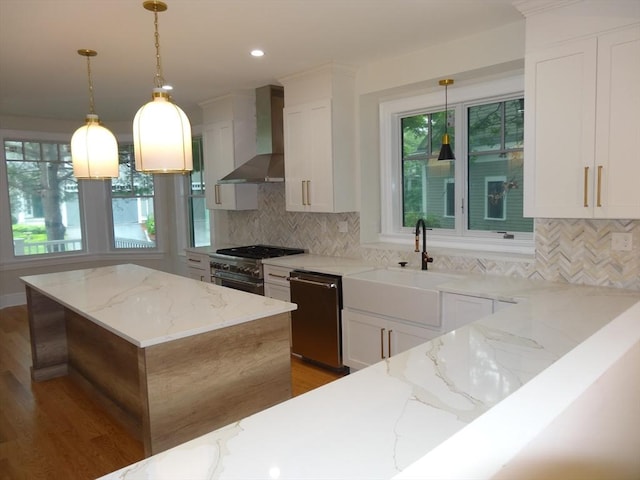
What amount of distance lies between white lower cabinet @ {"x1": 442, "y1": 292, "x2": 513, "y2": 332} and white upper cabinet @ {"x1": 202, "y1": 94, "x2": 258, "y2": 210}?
2909 millimetres

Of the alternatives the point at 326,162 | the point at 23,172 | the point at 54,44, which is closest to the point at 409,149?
the point at 326,162

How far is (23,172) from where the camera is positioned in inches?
249

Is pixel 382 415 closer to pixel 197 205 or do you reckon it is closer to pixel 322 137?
pixel 322 137

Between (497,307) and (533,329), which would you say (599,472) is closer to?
(533,329)

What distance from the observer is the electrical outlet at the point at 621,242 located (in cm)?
271

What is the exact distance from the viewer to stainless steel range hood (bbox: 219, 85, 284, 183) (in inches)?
181

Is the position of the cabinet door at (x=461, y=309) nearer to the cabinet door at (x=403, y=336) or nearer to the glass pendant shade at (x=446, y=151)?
the cabinet door at (x=403, y=336)

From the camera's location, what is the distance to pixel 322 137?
406 cm

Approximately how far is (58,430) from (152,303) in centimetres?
119

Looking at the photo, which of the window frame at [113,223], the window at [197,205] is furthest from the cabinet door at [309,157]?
the window frame at [113,223]

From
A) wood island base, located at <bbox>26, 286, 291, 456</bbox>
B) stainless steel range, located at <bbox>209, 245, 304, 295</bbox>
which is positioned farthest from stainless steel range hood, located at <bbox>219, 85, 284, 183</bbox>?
wood island base, located at <bbox>26, 286, 291, 456</bbox>

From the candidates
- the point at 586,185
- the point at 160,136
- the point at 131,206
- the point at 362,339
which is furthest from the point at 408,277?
the point at 131,206

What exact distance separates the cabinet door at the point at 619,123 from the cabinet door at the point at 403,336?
131 cm

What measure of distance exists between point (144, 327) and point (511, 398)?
1701mm
